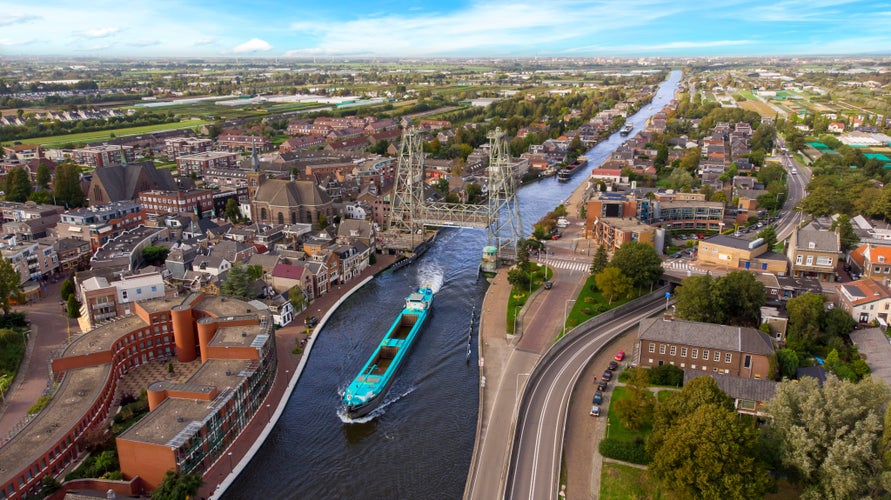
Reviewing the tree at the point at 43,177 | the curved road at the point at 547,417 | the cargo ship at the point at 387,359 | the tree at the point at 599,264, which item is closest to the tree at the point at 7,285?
the cargo ship at the point at 387,359

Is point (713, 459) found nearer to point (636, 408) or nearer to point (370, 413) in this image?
point (636, 408)

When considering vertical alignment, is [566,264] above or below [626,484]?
above

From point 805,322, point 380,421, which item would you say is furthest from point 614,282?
point 380,421

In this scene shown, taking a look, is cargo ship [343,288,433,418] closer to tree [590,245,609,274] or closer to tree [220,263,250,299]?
tree [220,263,250,299]

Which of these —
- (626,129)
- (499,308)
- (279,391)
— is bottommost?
(279,391)

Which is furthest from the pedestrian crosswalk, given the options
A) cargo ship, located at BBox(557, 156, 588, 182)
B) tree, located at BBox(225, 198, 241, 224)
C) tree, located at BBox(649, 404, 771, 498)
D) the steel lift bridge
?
cargo ship, located at BBox(557, 156, 588, 182)

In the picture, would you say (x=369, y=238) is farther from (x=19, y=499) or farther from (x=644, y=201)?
(x=19, y=499)

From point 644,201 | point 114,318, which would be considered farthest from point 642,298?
point 114,318

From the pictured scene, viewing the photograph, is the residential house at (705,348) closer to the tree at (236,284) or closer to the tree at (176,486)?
the tree at (176,486)
